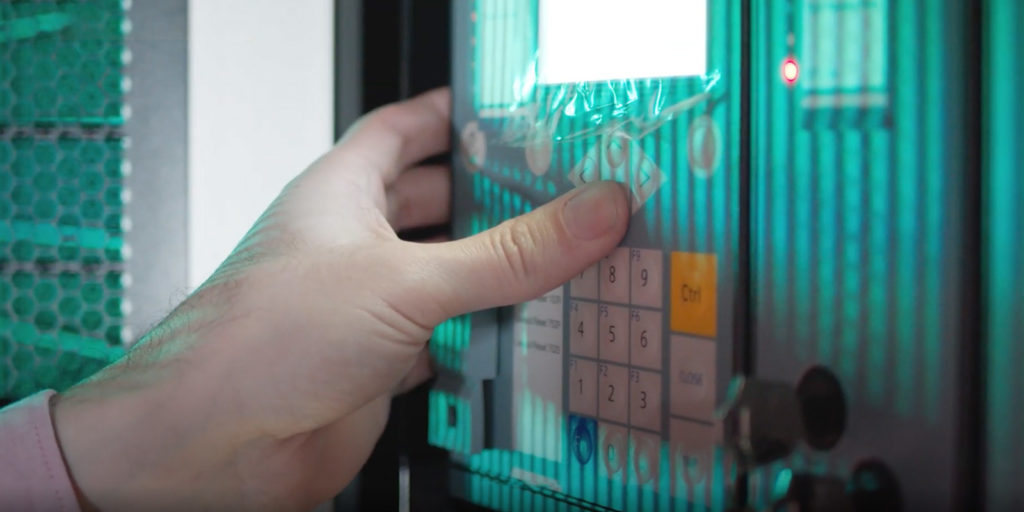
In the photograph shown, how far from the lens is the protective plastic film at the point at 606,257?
1.72ft

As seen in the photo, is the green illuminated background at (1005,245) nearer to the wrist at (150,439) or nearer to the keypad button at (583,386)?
the keypad button at (583,386)

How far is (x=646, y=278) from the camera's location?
561 millimetres

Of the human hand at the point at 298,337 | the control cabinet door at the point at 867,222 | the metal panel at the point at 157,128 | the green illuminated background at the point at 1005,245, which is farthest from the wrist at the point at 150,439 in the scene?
the green illuminated background at the point at 1005,245

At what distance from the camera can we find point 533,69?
636 millimetres

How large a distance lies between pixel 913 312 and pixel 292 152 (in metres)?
0.75

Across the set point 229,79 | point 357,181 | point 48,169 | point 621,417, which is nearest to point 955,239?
point 621,417

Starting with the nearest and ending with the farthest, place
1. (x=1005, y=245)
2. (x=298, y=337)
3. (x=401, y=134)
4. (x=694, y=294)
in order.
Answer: (x=1005, y=245) → (x=694, y=294) → (x=298, y=337) → (x=401, y=134)

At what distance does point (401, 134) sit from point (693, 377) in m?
0.42

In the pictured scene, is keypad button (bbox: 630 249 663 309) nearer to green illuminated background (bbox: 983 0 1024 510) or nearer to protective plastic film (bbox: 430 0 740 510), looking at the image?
protective plastic film (bbox: 430 0 740 510)

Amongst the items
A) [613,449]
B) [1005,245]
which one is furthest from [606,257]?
[1005,245]

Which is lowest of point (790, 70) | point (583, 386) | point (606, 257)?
point (583, 386)

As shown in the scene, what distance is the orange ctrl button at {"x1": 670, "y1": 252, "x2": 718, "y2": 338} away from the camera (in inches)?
20.6

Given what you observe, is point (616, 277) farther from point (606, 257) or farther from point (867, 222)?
point (867, 222)

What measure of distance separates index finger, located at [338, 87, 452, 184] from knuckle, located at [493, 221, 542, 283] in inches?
5.6
